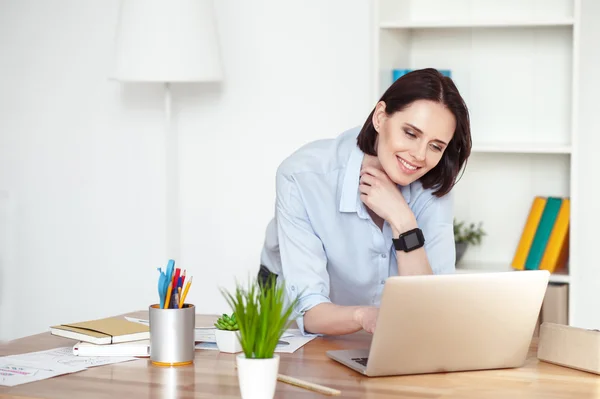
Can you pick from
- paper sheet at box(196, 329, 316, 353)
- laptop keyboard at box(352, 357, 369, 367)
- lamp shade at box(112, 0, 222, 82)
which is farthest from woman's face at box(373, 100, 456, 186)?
lamp shade at box(112, 0, 222, 82)

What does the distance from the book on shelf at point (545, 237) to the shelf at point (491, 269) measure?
0.15 ft

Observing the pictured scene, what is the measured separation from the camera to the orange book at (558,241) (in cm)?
322

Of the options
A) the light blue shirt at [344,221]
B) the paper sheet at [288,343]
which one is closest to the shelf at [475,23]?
the light blue shirt at [344,221]

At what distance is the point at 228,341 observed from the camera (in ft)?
5.92

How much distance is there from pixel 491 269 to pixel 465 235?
0.65ft

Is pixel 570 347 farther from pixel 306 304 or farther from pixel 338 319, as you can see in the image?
pixel 306 304

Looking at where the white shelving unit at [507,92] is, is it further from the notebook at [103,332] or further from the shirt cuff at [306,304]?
the notebook at [103,332]

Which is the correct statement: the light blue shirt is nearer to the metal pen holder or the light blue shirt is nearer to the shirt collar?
the shirt collar

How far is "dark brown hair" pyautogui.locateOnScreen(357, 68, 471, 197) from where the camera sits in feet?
6.97

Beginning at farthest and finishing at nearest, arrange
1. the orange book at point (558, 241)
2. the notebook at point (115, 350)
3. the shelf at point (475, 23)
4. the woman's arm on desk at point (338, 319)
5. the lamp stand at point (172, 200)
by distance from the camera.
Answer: the lamp stand at point (172, 200) → the orange book at point (558, 241) → the shelf at point (475, 23) → the woman's arm on desk at point (338, 319) → the notebook at point (115, 350)

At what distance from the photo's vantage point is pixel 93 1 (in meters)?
4.04

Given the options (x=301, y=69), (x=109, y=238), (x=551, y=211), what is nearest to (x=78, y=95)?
(x=109, y=238)

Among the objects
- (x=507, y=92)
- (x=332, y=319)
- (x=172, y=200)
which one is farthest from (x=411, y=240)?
(x=172, y=200)

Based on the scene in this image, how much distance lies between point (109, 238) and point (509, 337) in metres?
2.77
